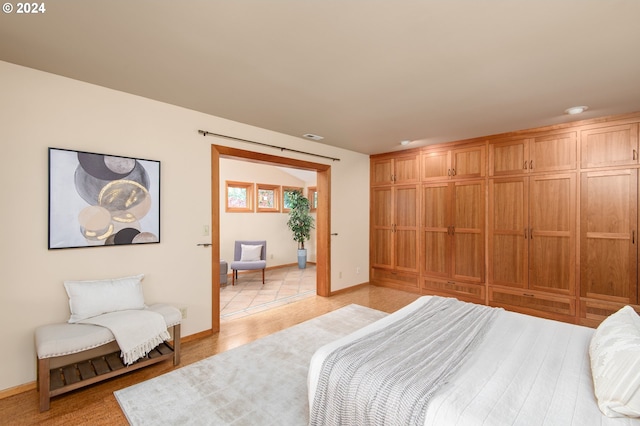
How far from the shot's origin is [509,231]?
4.06 m

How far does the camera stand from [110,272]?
265cm

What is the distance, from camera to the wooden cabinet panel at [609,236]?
3.25 m

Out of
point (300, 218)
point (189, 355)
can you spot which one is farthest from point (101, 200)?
point (300, 218)

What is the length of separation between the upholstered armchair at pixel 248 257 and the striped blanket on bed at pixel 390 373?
405 centimetres

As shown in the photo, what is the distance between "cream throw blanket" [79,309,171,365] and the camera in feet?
7.28

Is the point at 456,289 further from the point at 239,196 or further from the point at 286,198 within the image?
the point at 239,196

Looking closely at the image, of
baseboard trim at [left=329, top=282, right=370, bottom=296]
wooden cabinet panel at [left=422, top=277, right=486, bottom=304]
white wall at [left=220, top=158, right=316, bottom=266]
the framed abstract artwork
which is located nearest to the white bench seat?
the framed abstract artwork

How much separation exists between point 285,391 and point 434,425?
54.5 inches

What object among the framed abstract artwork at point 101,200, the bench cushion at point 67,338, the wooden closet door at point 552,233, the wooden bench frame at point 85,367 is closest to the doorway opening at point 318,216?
the framed abstract artwork at point 101,200

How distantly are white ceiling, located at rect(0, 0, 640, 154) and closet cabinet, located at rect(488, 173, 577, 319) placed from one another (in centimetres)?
107

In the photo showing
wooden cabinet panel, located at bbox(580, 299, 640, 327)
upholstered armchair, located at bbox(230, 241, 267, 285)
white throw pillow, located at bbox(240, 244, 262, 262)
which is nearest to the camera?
wooden cabinet panel, located at bbox(580, 299, 640, 327)

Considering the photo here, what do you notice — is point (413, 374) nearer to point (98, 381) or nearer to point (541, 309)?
point (98, 381)

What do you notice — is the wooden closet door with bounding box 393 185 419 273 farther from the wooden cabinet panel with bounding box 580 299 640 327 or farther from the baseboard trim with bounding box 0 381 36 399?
the baseboard trim with bounding box 0 381 36 399

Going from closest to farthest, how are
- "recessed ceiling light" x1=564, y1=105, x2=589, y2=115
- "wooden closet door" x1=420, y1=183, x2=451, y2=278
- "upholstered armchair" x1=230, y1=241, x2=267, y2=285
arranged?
1. "recessed ceiling light" x1=564, y1=105, x2=589, y2=115
2. "wooden closet door" x1=420, y1=183, x2=451, y2=278
3. "upholstered armchair" x1=230, y1=241, x2=267, y2=285
